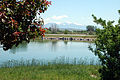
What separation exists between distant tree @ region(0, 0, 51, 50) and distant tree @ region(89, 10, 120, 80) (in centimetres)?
201

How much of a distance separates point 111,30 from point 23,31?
115 inches

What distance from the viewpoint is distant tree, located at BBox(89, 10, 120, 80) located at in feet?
18.1

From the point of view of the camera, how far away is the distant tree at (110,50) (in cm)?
552

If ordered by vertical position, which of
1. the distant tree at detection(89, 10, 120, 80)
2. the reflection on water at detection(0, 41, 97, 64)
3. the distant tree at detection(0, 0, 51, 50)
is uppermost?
the distant tree at detection(0, 0, 51, 50)

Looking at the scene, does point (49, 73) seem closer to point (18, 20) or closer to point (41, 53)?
point (18, 20)

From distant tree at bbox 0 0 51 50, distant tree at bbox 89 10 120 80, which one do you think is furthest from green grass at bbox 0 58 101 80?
distant tree at bbox 0 0 51 50

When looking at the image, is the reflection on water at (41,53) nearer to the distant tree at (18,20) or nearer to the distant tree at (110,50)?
the distant tree at (18,20)

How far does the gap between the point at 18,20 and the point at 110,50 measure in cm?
308

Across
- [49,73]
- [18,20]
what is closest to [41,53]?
[49,73]

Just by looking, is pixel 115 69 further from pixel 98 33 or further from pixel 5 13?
pixel 5 13

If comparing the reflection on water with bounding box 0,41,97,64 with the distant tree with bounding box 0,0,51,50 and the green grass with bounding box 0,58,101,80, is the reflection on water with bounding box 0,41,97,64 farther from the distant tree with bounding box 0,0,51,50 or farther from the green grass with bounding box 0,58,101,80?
the distant tree with bounding box 0,0,51,50

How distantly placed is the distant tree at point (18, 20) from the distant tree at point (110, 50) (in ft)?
6.60

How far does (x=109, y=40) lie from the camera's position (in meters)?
5.54

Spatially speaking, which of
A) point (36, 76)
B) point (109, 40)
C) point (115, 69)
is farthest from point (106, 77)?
point (36, 76)
